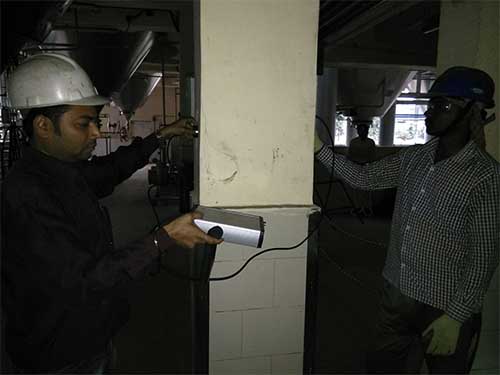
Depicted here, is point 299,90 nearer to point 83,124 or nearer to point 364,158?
point 83,124

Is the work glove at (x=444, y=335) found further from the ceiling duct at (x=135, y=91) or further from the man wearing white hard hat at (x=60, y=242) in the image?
the ceiling duct at (x=135, y=91)

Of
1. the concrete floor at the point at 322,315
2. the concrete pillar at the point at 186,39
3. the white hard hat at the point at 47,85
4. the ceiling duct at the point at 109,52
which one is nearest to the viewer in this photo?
the white hard hat at the point at 47,85

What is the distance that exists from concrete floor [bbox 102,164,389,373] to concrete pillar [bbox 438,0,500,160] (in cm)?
124

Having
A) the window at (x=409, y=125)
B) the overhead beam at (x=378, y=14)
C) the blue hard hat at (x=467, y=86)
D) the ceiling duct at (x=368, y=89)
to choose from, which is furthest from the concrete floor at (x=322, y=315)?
the window at (x=409, y=125)

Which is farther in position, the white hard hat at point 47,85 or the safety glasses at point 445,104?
the safety glasses at point 445,104

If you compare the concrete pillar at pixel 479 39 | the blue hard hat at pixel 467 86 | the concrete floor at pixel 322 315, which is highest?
the concrete pillar at pixel 479 39

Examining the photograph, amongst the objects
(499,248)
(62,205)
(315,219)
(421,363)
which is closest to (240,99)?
(315,219)

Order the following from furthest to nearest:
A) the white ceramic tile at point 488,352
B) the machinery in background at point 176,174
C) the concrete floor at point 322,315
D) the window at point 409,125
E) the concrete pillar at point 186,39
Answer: the window at point 409,125
the machinery in background at point 176,174
the concrete pillar at point 186,39
the concrete floor at point 322,315
the white ceramic tile at point 488,352

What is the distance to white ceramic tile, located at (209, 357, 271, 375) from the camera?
4.53 feet

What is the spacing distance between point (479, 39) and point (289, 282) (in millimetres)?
1218

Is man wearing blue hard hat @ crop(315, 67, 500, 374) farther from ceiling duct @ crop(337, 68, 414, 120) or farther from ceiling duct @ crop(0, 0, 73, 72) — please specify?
ceiling duct @ crop(337, 68, 414, 120)

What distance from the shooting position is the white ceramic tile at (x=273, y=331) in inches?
54.8

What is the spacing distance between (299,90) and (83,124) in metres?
0.72

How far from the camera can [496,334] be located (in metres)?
1.63
